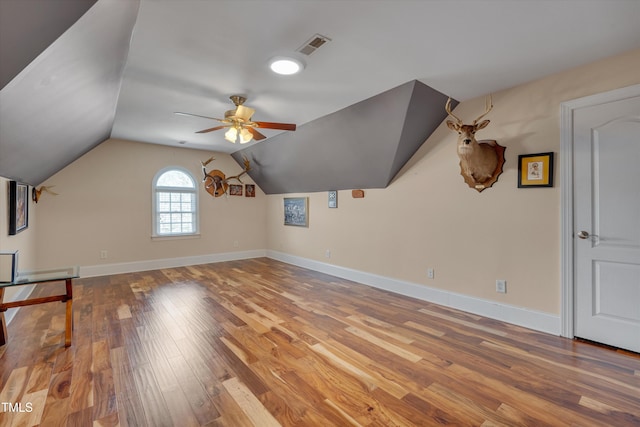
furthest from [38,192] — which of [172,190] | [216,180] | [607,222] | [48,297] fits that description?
[607,222]

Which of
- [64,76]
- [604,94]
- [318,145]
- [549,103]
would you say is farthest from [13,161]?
[604,94]

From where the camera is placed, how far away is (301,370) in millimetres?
2254

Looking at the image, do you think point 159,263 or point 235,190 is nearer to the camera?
point 159,263

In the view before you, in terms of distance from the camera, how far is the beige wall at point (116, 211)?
16.6 feet

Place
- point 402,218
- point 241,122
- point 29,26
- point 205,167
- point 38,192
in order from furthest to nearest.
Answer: point 205,167
point 38,192
point 402,218
point 241,122
point 29,26

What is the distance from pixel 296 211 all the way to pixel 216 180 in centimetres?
197

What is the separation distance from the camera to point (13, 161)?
2.94 metres

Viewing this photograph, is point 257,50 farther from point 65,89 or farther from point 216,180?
point 216,180

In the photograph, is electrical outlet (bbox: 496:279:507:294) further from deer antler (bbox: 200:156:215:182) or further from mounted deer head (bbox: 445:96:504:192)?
deer antler (bbox: 200:156:215:182)

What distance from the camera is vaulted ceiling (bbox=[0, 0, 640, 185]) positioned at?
5.83 feet

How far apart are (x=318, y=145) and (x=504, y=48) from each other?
9.43 ft

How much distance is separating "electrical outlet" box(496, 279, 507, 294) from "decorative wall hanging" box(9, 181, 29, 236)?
17.9 feet

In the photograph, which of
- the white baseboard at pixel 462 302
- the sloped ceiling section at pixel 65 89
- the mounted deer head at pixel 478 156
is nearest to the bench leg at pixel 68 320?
the sloped ceiling section at pixel 65 89

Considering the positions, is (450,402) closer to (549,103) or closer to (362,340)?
(362,340)
